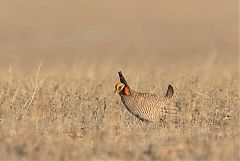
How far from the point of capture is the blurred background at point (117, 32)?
22.2 metres

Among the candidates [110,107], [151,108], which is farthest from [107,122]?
[110,107]

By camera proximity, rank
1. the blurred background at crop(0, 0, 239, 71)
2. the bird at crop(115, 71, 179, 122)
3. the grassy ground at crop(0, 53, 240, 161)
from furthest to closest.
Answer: the blurred background at crop(0, 0, 239, 71) → the bird at crop(115, 71, 179, 122) → the grassy ground at crop(0, 53, 240, 161)

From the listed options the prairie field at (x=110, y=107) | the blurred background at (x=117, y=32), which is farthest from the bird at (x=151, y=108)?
the blurred background at (x=117, y=32)

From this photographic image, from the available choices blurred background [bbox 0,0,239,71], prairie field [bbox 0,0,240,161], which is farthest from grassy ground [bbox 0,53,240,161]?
blurred background [bbox 0,0,239,71]

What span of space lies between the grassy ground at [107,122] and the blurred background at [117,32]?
8.16 metres

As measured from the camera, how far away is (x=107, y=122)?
314 inches

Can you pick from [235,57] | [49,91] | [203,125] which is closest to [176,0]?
[235,57]

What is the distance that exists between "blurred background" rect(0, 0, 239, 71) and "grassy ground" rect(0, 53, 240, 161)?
8163 millimetres

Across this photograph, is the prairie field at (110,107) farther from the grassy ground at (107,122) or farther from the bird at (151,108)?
the bird at (151,108)

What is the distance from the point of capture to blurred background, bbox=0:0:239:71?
22.2 m

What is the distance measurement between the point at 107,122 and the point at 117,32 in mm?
19592

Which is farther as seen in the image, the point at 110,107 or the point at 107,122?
the point at 110,107

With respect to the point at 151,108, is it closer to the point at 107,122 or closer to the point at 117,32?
the point at 107,122

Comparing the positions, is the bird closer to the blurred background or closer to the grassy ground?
the grassy ground
